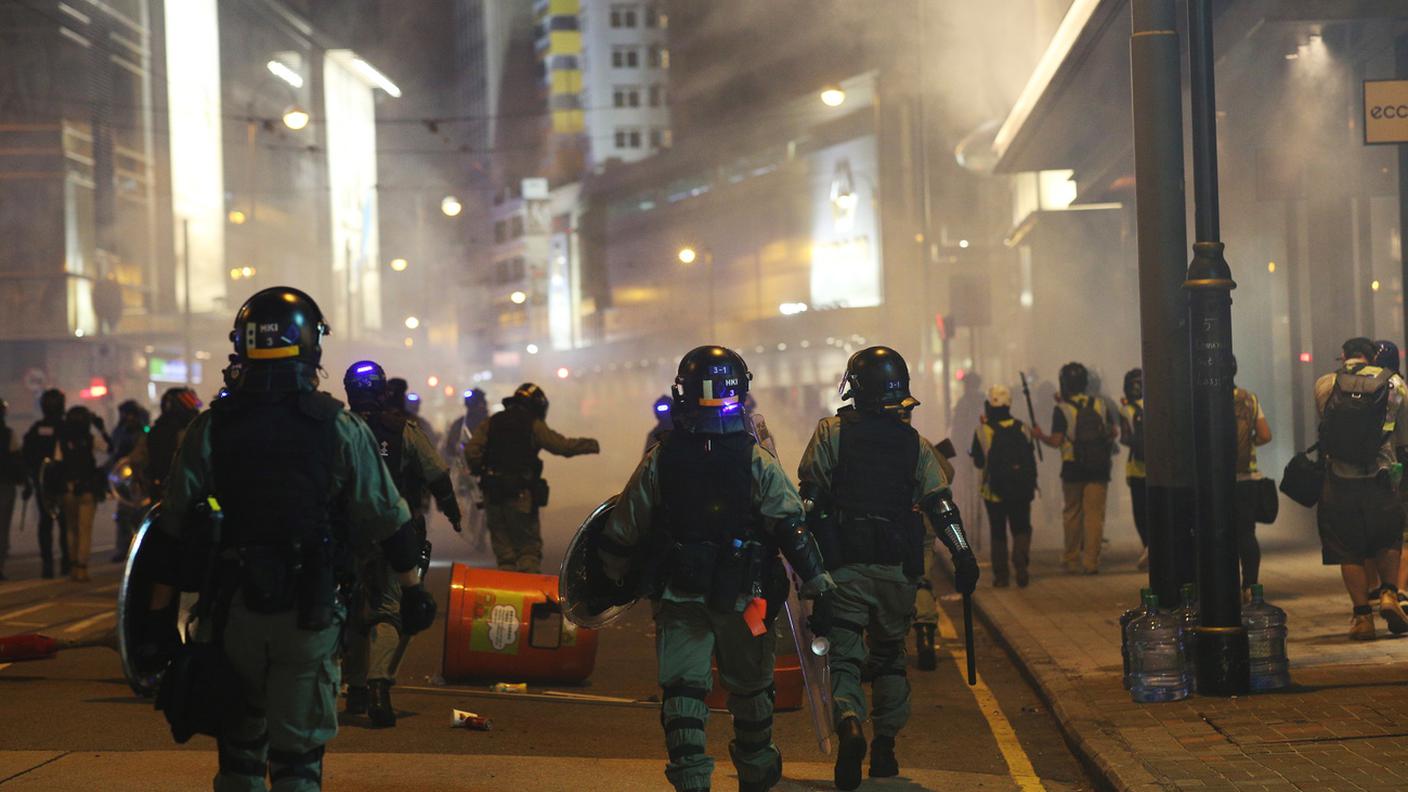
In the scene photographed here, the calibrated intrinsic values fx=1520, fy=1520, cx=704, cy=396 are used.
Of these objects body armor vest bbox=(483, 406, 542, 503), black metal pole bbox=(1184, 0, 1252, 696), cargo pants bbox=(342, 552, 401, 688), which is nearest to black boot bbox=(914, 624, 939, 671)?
black metal pole bbox=(1184, 0, 1252, 696)

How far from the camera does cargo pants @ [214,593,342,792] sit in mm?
4086

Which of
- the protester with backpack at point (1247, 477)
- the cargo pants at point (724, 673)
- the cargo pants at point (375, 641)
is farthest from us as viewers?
the protester with backpack at point (1247, 477)

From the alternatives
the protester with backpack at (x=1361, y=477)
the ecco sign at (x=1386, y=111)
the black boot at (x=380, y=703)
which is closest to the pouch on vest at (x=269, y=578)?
the black boot at (x=380, y=703)

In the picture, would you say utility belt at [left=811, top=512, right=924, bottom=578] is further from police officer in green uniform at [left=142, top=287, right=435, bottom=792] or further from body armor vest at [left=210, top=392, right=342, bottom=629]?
body armor vest at [left=210, top=392, right=342, bottom=629]

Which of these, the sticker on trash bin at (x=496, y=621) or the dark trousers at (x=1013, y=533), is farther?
the dark trousers at (x=1013, y=533)

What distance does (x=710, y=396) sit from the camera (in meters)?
5.12

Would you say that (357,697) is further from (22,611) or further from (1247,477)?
(1247,477)

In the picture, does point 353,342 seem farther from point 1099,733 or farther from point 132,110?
point 1099,733

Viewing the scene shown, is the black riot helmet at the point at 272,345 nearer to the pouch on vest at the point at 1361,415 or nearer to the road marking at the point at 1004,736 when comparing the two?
the road marking at the point at 1004,736

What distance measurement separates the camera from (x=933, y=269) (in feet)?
178

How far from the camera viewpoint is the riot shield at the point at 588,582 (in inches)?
212

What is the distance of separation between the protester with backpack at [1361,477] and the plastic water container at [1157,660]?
2020 millimetres

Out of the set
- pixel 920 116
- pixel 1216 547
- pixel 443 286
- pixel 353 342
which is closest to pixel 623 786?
pixel 1216 547

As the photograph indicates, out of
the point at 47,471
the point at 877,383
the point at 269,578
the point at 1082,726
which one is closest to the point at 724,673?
the point at 877,383
